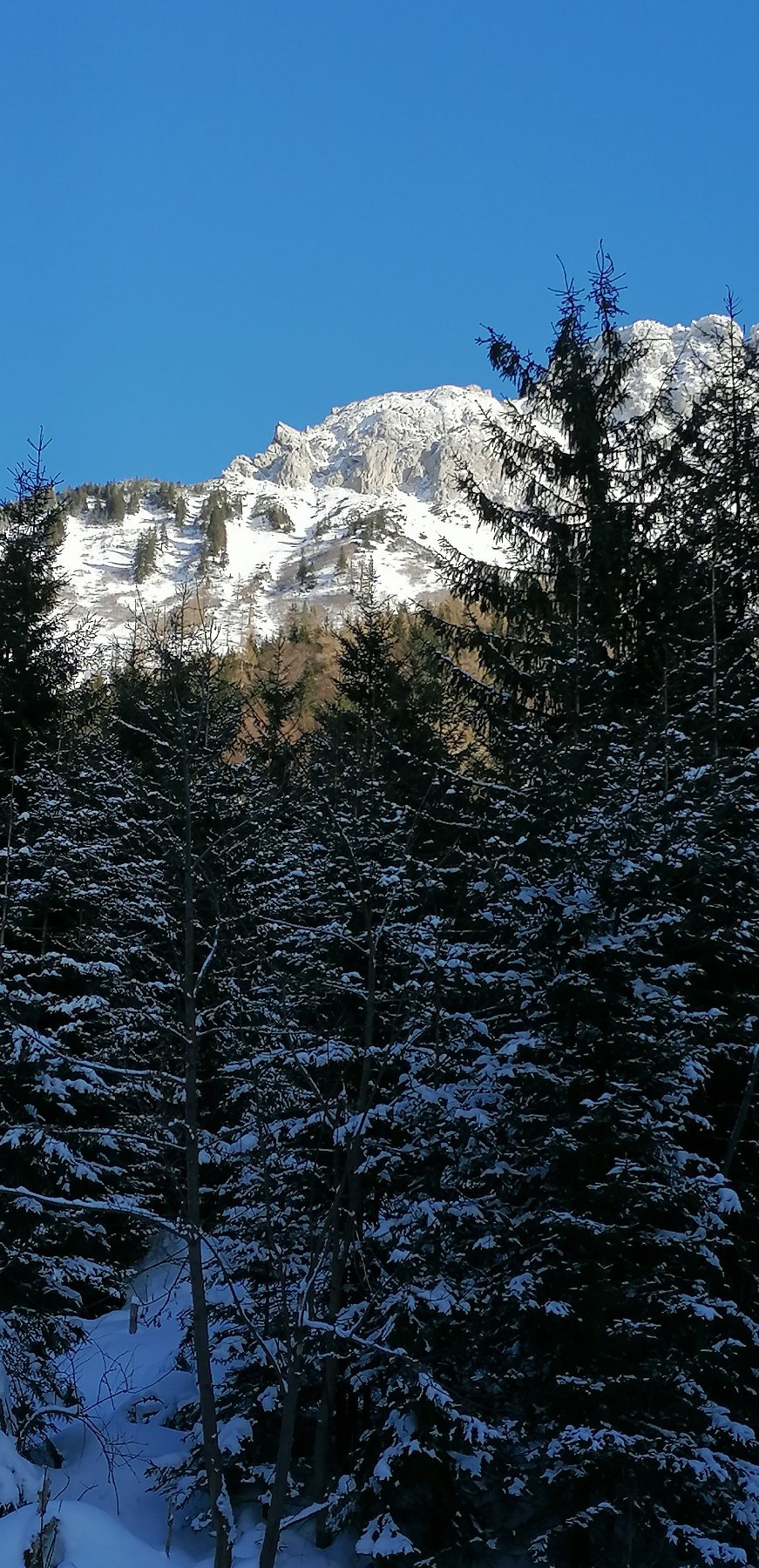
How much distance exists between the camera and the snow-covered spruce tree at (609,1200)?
7590 millimetres

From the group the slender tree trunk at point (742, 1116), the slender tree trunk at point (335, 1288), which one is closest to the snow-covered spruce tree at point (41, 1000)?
the slender tree trunk at point (335, 1288)

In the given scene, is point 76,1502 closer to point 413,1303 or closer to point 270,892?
point 413,1303

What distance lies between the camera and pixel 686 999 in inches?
388

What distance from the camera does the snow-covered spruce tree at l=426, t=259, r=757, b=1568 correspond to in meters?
7.59

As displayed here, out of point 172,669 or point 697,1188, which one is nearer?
point 697,1188

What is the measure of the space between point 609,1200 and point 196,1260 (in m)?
2.99

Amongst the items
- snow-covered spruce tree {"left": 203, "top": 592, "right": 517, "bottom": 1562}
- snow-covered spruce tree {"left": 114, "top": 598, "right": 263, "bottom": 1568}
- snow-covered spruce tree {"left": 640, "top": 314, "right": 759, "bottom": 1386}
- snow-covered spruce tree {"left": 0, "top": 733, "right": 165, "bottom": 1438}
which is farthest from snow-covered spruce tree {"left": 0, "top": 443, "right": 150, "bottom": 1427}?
snow-covered spruce tree {"left": 640, "top": 314, "right": 759, "bottom": 1386}

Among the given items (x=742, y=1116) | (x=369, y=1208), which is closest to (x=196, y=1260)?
(x=369, y=1208)

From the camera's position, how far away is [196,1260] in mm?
7352

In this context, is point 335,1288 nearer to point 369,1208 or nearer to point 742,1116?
point 369,1208

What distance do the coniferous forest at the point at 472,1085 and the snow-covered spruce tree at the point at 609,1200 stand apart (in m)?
0.04

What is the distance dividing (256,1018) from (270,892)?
2.92m

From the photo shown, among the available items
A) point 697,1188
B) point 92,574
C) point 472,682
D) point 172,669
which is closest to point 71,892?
point 172,669

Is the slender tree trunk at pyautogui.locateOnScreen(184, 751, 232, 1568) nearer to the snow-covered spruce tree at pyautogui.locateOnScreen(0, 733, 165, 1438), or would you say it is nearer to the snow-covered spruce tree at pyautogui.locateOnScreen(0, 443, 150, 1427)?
the snow-covered spruce tree at pyautogui.locateOnScreen(0, 733, 165, 1438)
